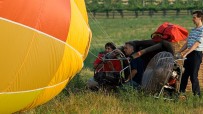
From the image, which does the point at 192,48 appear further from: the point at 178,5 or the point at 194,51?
the point at 178,5

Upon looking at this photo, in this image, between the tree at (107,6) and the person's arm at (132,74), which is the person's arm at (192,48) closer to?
the person's arm at (132,74)

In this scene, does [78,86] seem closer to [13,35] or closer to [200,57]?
[200,57]

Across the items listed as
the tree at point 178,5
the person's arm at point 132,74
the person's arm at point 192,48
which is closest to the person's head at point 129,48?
the person's arm at point 132,74

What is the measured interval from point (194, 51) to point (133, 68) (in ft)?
3.57

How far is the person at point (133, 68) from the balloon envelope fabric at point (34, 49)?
2023 millimetres

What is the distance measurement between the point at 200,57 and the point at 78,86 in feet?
7.75

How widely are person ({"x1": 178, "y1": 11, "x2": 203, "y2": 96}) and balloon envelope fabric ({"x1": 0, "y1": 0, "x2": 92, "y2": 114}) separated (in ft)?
7.61

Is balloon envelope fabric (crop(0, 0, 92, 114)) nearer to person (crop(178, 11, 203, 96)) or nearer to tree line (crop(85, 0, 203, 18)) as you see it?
person (crop(178, 11, 203, 96))

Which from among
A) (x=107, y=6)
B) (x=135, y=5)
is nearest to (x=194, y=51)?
(x=107, y=6)

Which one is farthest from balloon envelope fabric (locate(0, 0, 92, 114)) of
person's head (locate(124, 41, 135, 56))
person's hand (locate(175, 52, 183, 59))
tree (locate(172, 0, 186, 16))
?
tree (locate(172, 0, 186, 16))

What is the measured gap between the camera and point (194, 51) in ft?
27.8

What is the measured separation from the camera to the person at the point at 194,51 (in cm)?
837

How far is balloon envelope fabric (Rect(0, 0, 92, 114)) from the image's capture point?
614 cm

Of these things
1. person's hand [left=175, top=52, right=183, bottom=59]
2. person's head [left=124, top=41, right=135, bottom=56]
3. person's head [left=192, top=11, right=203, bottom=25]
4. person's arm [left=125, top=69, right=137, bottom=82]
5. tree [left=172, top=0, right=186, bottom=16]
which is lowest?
tree [left=172, top=0, right=186, bottom=16]
